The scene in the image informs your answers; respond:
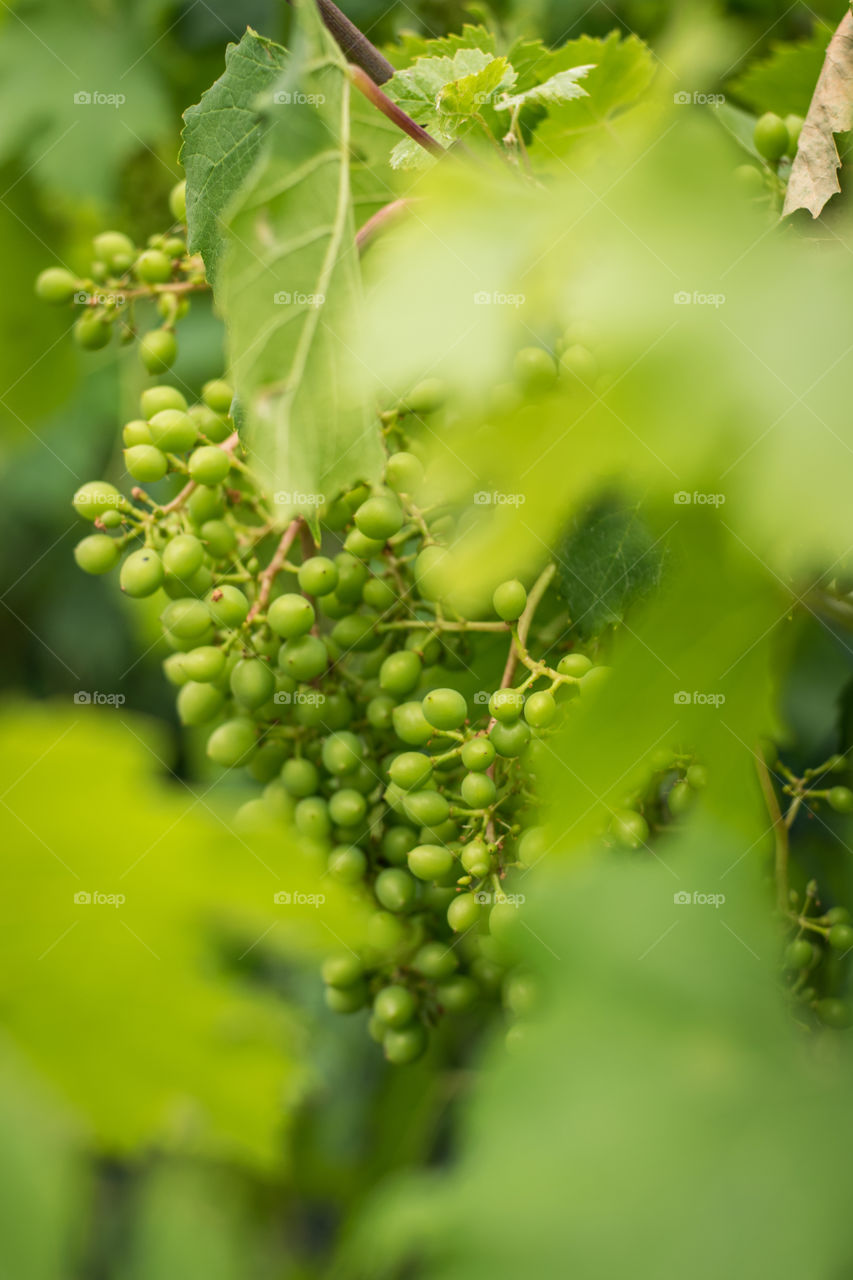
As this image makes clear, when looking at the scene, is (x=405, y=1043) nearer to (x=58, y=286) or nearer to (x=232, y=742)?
(x=232, y=742)

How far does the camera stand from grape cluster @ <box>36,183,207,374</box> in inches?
24.6

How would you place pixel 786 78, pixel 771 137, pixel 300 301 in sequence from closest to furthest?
1. pixel 300 301
2. pixel 771 137
3. pixel 786 78

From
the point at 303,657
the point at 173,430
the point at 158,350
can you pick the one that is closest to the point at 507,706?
the point at 303,657

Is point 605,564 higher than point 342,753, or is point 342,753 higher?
point 605,564

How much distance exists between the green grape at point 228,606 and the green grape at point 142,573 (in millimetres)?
33

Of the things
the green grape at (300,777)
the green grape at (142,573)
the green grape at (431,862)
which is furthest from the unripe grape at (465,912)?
the green grape at (142,573)

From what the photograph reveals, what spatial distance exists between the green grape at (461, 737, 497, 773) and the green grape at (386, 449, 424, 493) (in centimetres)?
14

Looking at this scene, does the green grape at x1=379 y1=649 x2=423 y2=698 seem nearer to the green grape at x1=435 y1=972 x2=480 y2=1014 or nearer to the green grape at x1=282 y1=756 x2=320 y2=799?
the green grape at x1=282 y1=756 x2=320 y2=799

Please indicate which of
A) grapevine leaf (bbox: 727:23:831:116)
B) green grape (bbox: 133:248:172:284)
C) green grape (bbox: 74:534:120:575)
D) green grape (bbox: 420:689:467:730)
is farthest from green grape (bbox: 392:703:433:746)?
grapevine leaf (bbox: 727:23:831:116)

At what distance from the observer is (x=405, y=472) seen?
51cm

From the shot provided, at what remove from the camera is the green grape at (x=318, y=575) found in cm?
52

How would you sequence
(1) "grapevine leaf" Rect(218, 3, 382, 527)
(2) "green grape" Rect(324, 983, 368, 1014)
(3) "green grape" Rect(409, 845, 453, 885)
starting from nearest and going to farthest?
(1) "grapevine leaf" Rect(218, 3, 382, 527) < (3) "green grape" Rect(409, 845, 453, 885) < (2) "green grape" Rect(324, 983, 368, 1014)

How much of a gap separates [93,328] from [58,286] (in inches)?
1.9

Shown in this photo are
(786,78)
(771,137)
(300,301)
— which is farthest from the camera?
(786,78)
